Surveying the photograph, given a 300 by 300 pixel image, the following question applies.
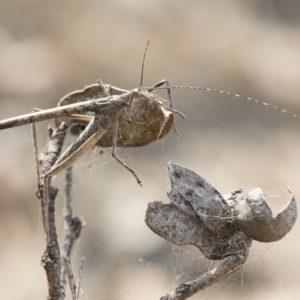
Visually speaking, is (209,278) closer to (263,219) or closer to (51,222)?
(263,219)

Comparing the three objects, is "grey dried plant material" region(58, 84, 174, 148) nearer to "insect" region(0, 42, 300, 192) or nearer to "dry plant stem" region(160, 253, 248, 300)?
"insect" region(0, 42, 300, 192)

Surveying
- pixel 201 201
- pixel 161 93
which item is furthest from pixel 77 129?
pixel 161 93

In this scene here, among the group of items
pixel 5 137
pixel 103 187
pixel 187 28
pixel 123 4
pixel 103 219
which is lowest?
pixel 103 219

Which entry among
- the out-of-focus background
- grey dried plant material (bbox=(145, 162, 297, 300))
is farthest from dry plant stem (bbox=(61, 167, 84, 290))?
the out-of-focus background

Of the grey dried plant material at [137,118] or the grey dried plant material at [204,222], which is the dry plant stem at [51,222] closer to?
the grey dried plant material at [137,118]

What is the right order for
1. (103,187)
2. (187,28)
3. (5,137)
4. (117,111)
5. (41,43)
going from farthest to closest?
(187,28) < (41,43) < (5,137) < (103,187) < (117,111)

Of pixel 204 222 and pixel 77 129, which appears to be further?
pixel 77 129

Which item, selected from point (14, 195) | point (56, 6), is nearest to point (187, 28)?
point (56, 6)

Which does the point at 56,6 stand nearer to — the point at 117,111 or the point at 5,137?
the point at 5,137
